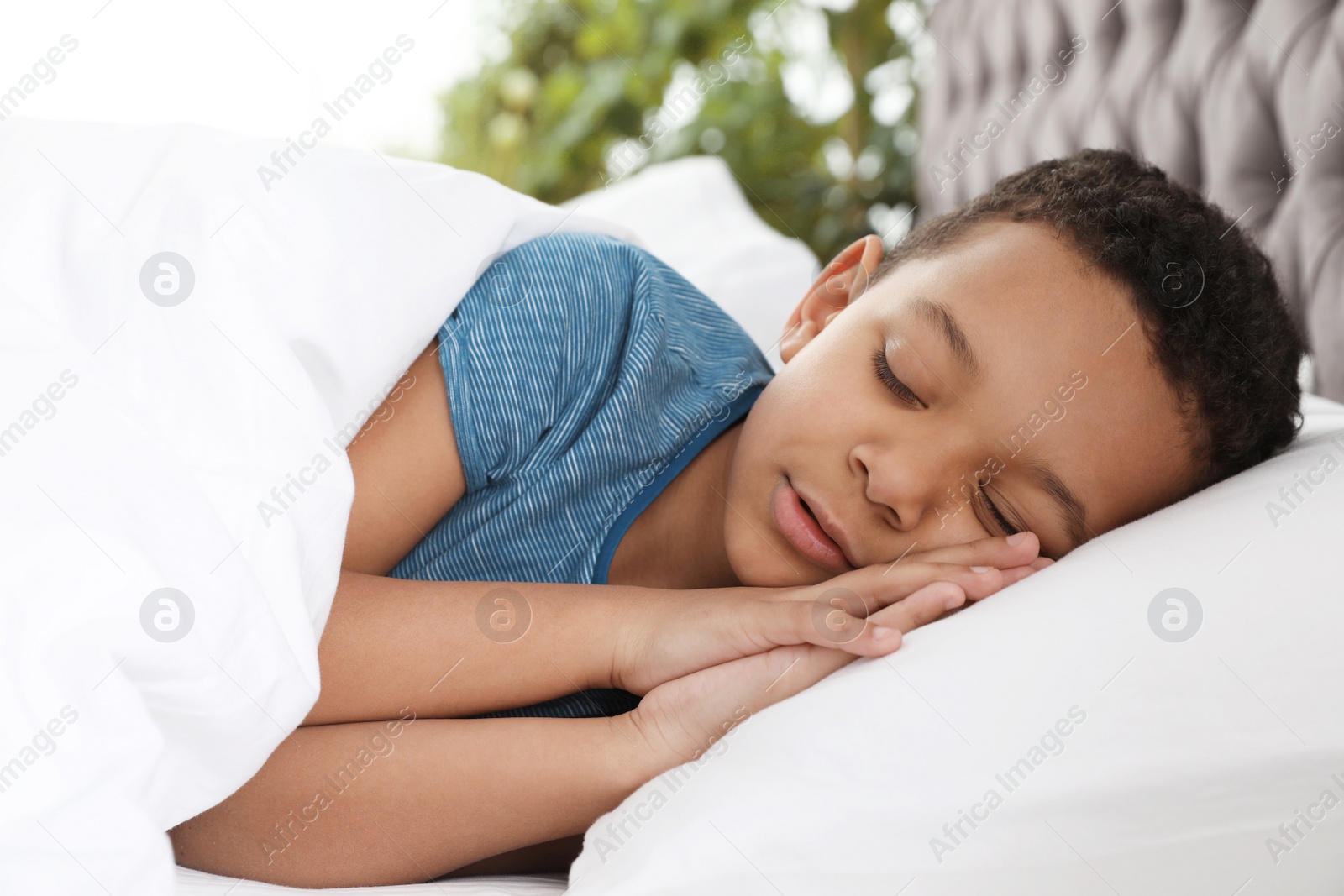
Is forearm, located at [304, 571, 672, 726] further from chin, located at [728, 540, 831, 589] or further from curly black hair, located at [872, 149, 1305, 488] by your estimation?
curly black hair, located at [872, 149, 1305, 488]

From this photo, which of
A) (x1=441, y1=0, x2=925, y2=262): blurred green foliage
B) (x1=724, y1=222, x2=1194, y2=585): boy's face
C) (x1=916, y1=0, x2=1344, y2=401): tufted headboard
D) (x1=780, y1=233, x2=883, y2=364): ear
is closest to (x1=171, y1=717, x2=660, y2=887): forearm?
(x1=724, y1=222, x2=1194, y2=585): boy's face

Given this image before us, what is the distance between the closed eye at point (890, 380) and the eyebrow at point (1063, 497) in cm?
10

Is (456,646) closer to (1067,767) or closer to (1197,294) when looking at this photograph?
(1067,767)

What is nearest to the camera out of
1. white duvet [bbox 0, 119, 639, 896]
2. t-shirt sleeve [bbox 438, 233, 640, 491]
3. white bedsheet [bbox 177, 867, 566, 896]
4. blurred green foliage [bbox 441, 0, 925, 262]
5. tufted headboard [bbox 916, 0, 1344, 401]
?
white duvet [bbox 0, 119, 639, 896]

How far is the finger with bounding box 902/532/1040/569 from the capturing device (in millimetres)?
747

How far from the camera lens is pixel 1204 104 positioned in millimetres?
1318

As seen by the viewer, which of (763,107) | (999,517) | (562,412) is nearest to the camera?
(999,517)

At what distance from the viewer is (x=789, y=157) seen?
279cm

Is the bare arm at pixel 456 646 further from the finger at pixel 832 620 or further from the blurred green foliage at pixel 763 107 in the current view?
the blurred green foliage at pixel 763 107

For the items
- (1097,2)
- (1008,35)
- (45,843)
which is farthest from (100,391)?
(1008,35)

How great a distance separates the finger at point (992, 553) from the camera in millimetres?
747

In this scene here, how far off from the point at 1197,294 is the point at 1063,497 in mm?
212

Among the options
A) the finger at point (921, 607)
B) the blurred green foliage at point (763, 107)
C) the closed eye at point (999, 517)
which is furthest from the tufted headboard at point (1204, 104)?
the finger at point (921, 607)

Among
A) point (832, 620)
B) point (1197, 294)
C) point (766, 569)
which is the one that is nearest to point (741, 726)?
point (832, 620)
